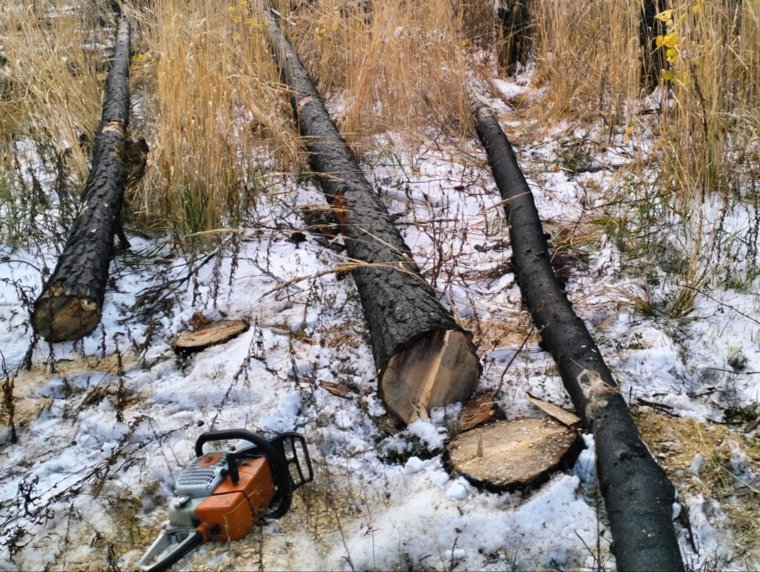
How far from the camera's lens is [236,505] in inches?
85.7

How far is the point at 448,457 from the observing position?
254cm

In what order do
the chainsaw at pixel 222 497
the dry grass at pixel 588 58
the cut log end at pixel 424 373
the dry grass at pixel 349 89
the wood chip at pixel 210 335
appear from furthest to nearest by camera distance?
the dry grass at pixel 588 58
the dry grass at pixel 349 89
the wood chip at pixel 210 335
the cut log end at pixel 424 373
the chainsaw at pixel 222 497

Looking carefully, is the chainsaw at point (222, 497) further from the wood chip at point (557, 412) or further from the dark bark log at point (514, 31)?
the dark bark log at point (514, 31)

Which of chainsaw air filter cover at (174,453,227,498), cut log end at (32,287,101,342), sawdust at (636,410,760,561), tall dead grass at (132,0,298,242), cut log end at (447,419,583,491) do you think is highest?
tall dead grass at (132,0,298,242)

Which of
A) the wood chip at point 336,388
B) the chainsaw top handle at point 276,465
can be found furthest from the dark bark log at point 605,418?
the chainsaw top handle at point 276,465

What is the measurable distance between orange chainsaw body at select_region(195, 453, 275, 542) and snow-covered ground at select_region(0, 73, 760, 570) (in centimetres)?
8

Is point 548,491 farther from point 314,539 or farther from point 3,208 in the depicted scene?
point 3,208

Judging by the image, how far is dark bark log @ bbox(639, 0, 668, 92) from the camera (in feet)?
15.5

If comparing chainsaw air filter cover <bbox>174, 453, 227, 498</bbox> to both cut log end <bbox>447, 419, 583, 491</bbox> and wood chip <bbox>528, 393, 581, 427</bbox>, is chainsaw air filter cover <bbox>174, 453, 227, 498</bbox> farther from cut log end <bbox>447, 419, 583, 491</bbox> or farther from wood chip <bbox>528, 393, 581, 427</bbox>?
wood chip <bbox>528, 393, 581, 427</bbox>

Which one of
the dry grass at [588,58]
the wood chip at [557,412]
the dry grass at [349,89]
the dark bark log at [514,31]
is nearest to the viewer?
the wood chip at [557,412]

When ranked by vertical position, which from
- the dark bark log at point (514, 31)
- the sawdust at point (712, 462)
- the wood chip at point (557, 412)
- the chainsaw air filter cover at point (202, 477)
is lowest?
the sawdust at point (712, 462)

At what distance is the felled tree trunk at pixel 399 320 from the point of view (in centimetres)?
277

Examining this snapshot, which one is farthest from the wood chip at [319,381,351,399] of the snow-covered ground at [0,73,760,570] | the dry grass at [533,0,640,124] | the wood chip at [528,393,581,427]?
the dry grass at [533,0,640,124]

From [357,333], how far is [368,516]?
1084 mm
